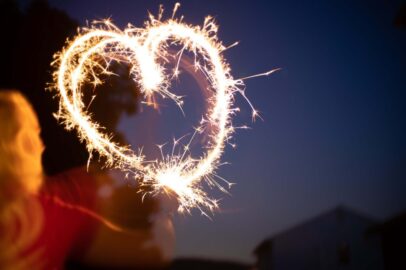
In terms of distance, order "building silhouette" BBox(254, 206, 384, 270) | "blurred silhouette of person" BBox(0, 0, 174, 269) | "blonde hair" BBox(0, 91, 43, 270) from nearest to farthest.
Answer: "blonde hair" BBox(0, 91, 43, 270) < "blurred silhouette of person" BBox(0, 0, 174, 269) < "building silhouette" BBox(254, 206, 384, 270)

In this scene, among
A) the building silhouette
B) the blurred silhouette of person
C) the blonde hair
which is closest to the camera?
the blonde hair

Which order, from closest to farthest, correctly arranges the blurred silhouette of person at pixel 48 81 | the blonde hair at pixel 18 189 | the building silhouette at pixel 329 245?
the blonde hair at pixel 18 189 < the blurred silhouette of person at pixel 48 81 < the building silhouette at pixel 329 245

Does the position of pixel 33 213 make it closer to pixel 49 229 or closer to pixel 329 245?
pixel 49 229

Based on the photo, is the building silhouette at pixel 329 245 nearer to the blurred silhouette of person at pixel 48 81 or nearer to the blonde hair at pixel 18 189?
the blurred silhouette of person at pixel 48 81

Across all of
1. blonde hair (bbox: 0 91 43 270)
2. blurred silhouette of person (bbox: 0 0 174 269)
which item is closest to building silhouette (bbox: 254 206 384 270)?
blurred silhouette of person (bbox: 0 0 174 269)

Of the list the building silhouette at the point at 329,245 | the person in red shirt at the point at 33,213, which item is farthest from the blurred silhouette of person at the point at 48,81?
the building silhouette at the point at 329,245

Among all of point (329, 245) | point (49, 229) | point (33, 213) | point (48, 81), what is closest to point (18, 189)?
point (33, 213)

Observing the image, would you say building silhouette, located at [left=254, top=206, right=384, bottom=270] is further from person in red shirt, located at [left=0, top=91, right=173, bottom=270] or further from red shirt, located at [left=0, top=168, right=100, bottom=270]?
red shirt, located at [left=0, top=168, right=100, bottom=270]

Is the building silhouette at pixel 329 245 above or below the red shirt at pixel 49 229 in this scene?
above
